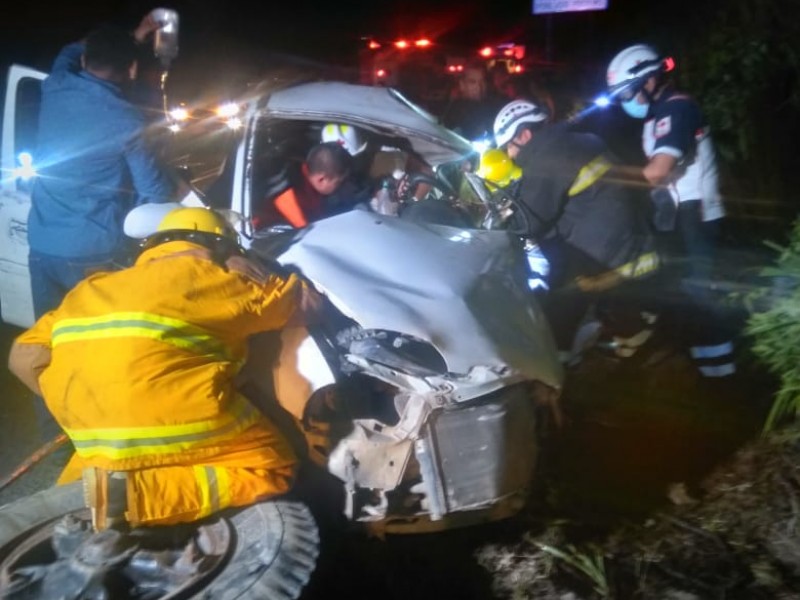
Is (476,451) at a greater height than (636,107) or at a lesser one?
lesser

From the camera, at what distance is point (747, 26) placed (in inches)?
301

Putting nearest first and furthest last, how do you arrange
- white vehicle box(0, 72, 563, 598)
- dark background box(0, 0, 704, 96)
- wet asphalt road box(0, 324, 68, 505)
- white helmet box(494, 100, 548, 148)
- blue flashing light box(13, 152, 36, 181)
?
white vehicle box(0, 72, 563, 598) → wet asphalt road box(0, 324, 68, 505) → blue flashing light box(13, 152, 36, 181) → white helmet box(494, 100, 548, 148) → dark background box(0, 0, 704, 96)

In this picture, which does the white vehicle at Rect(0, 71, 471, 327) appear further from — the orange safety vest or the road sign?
the road sign

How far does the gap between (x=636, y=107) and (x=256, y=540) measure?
11.6 feet

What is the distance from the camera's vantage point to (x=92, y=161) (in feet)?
13.4

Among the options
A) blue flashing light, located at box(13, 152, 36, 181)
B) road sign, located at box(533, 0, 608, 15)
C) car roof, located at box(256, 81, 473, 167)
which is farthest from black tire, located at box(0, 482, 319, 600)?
road sign, located at box(533, 0, 608, 15)

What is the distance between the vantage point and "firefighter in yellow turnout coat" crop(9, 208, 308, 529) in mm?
2637

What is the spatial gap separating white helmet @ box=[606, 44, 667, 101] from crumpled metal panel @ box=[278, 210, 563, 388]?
187 centimetres

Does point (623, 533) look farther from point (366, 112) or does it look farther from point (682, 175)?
point (366, 112)

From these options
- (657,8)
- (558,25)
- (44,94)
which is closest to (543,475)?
(44,94)

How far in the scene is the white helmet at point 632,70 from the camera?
200 inches

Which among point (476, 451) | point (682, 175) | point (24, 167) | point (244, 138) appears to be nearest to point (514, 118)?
point (682, 175)

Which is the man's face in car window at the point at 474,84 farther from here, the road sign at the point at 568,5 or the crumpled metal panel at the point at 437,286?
the road sign at the point at 568,5

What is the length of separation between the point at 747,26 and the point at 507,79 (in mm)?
2223
